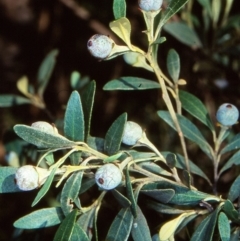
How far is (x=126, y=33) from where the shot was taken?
3.89 feet

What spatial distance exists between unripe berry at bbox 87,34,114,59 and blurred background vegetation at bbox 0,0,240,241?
0.68m

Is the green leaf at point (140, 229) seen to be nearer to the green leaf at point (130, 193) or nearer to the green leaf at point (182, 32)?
the green leaf at point (130, 193)

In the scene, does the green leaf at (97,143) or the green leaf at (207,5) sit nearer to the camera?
the green leaf at (97,143)

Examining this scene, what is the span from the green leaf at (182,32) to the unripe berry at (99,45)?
0.87m

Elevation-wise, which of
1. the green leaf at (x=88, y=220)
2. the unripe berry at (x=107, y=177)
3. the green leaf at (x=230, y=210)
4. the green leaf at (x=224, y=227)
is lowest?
the green leaf at (x=88, y=220)

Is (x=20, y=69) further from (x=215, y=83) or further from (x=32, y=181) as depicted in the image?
(x=32, y=181)

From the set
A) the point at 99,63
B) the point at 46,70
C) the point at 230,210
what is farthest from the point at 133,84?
the point at 99,63

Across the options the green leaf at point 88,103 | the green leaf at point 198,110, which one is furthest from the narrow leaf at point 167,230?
the green leaf at point 198,110

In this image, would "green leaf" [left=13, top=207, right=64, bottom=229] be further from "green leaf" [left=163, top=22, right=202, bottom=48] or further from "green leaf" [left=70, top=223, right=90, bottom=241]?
"green leaf" [left=163, top=22, right=202, bottom=48]

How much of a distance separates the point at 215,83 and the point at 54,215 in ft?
3.34

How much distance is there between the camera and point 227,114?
1370mm

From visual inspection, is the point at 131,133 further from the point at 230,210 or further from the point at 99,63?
Result: the point at 99,63

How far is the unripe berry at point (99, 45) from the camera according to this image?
1109 millimetres

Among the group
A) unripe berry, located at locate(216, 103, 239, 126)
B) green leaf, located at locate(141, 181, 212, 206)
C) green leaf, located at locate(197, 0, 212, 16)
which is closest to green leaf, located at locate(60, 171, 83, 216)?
green leaf, located at locate(141, 181, 212, 206)
